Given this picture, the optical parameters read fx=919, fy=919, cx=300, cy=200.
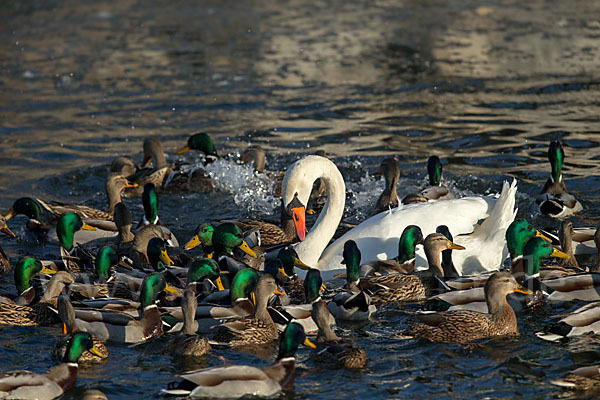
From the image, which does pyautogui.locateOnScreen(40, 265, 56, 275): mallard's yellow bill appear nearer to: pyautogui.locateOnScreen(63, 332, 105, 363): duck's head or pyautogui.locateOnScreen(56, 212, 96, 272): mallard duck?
pyautogui.locateOnScreen(56, 212, 96, 272): mallard duck

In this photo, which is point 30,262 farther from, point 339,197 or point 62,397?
point 339,197

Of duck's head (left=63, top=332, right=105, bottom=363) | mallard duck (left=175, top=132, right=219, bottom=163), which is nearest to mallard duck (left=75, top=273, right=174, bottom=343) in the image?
duck's head (left=63, top=332, right=105, bottom=363)

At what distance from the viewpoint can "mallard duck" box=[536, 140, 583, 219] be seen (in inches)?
414

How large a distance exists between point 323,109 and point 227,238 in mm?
7717

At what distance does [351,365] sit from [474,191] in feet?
18.6

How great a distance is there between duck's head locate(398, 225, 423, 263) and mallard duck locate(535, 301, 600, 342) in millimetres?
1747

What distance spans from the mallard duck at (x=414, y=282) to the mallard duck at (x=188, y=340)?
1.72 metres

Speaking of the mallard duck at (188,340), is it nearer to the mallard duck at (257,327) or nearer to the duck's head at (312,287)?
the mallard duck at (257,327)


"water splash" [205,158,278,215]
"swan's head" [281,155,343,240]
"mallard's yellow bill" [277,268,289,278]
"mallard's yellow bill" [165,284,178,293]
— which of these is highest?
"swan's head" [281,155,343,240]

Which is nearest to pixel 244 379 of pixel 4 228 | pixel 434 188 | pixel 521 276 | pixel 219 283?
pixel 219 283

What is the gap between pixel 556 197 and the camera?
1062 cm

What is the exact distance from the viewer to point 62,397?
6.35 metres

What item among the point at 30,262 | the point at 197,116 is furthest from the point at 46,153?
the point at 30,262

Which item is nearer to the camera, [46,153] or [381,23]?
[46,153]
